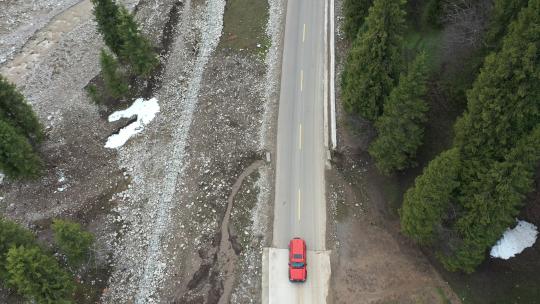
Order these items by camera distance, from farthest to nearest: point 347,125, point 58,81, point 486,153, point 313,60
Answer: point 58,81 → point 313,60 → point 347,125 → point 486,153

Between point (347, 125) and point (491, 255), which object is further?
point (347, 125)

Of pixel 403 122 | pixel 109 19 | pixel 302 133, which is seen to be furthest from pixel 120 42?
pixel 403 122

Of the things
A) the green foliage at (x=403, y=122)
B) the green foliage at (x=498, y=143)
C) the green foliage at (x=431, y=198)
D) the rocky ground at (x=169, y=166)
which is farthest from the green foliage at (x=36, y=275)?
the green foliage at (x=403, y=122)

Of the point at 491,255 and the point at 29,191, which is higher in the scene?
the point at 29,191

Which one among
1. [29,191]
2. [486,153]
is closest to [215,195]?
[29,191]

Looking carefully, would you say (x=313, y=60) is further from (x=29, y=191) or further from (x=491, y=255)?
(x=29, y=191)

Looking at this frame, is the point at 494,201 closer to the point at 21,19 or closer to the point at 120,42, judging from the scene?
the point at 120,42
